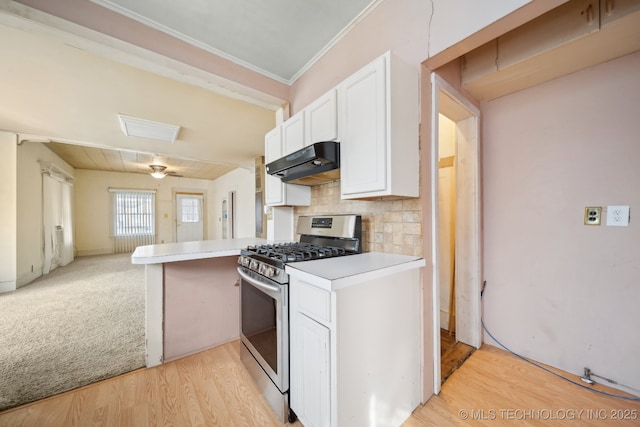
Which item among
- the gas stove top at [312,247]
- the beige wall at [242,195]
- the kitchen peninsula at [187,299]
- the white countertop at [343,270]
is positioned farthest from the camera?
the beige wall at [242,195]

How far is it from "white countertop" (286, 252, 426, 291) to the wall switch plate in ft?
4.42

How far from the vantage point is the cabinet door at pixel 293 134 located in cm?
188

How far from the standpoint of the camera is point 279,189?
87.6 inches

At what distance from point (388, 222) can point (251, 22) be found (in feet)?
5.71

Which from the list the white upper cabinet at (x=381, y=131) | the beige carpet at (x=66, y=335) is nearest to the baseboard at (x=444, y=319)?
the white upper cabinet at (x=381, y=131)

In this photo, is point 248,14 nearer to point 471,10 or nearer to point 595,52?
point 471,10

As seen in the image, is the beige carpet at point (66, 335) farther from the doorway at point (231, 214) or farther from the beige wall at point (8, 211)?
the doorway at point (231, 214)

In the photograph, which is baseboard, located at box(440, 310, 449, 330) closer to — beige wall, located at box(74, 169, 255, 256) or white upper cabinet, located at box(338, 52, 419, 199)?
white upper cabinet, located at box(338, 52, 419, 199)

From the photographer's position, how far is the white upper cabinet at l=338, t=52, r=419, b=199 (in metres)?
1.24

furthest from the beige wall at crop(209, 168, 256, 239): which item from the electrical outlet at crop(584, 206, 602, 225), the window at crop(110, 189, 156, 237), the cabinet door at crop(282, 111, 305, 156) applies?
the electrical outlet at crop(584, 206, 602, 225)

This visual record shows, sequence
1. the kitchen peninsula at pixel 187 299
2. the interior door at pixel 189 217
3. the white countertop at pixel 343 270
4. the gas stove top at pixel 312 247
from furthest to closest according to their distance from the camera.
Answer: the interior door at pixel 189 217
the kitchen peninsula at pixel 187 299
the gas stove top at pixel 312 247
the white countertop at pixel 343 270

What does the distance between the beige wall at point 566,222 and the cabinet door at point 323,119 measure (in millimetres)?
1517

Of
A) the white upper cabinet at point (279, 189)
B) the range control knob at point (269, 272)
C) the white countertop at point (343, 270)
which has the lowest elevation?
the range control knob at point (269, 272)

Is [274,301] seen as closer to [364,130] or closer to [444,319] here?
[364,130]
